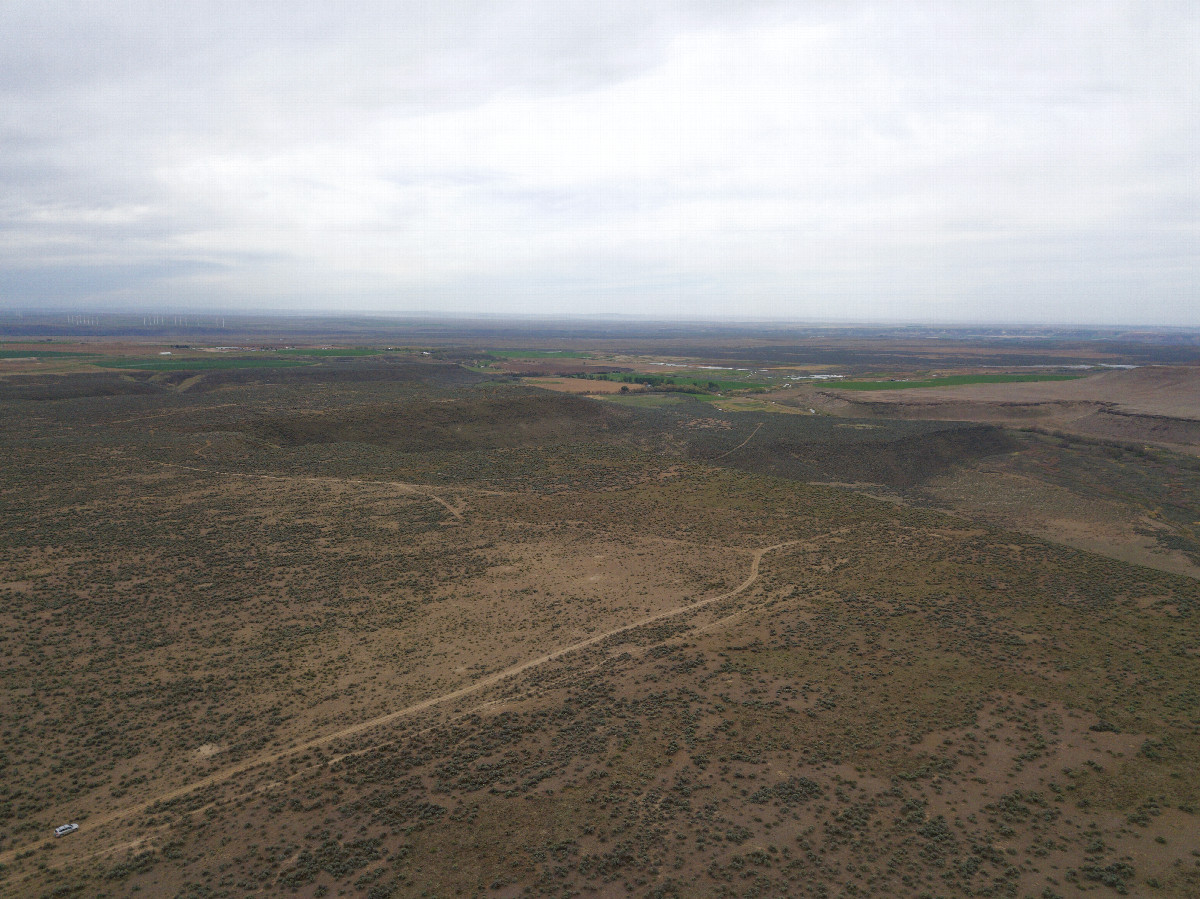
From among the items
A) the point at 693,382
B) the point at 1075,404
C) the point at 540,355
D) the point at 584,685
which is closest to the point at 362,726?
the point at 584,685

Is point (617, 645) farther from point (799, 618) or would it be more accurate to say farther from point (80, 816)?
point (80, 816)

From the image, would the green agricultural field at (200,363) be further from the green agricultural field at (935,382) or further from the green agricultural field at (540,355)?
the green agricultural field at (935,382)

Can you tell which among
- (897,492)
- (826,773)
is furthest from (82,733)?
(897,492)

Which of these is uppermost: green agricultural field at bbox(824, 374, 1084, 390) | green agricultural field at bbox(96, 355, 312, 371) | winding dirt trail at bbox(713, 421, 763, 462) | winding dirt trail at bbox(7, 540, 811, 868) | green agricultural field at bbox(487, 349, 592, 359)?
green agricultural field at bbox(487, 349, 592, 359)

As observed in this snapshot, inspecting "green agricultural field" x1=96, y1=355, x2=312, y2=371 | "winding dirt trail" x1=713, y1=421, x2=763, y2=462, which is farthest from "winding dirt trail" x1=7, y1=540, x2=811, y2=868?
"green agricultural field" x1=96, y1=355, x2=312, y2=371

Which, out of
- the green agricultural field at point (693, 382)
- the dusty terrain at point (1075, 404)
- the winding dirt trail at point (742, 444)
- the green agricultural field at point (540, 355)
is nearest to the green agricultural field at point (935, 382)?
the dusty terrain at point (1075, 404)

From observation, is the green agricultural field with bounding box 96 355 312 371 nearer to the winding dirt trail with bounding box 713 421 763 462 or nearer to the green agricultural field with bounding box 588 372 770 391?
the green agricultural field with bounding box 588 372 770 391

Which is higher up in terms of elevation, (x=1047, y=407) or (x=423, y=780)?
(x=1047, y=407)

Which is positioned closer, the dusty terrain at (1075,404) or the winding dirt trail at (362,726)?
the winding dirt trail at (362,726)

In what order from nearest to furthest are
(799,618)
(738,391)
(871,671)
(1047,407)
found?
(871,671) → (799,618) → (1047,407) → (738,391)
